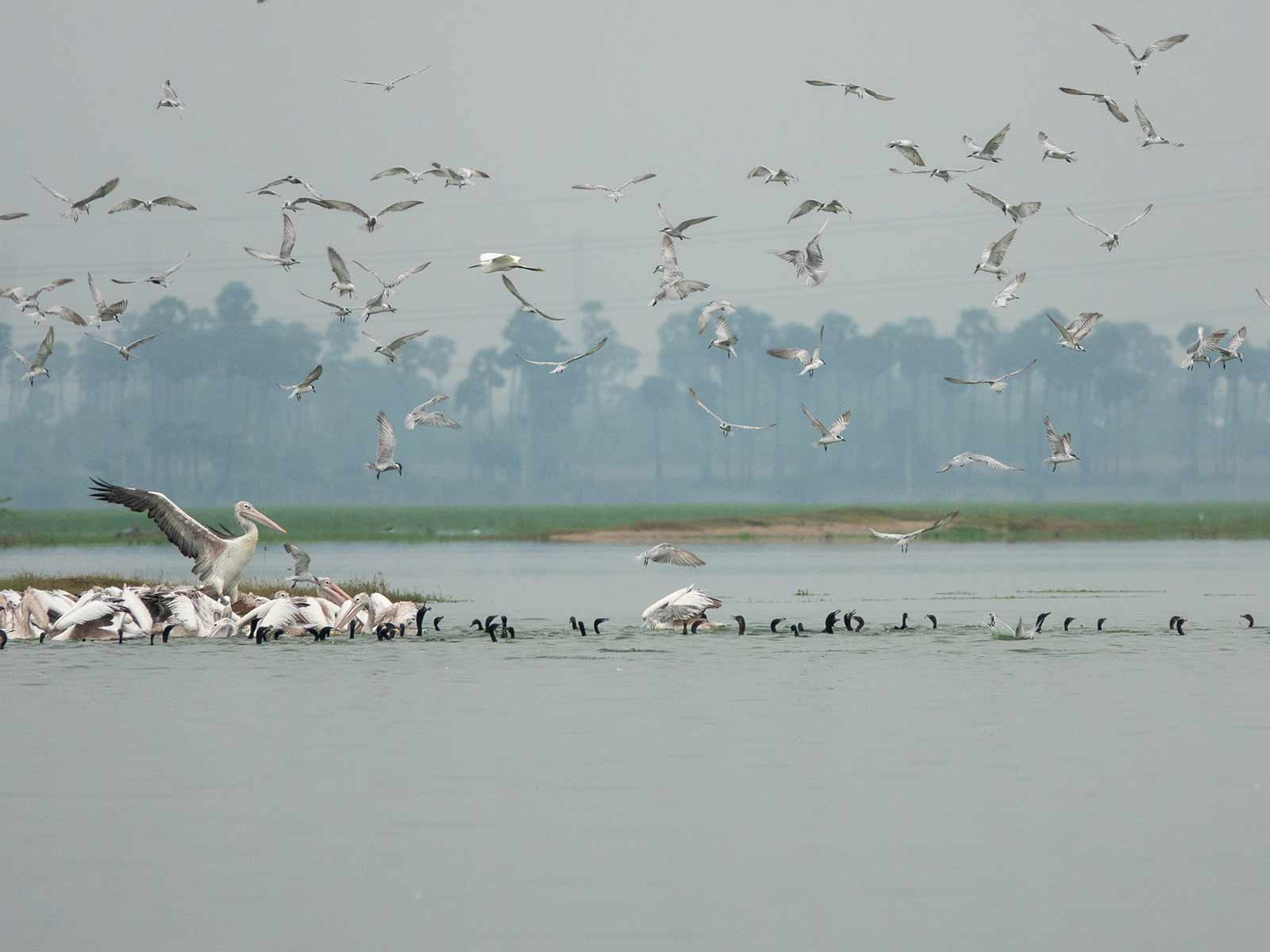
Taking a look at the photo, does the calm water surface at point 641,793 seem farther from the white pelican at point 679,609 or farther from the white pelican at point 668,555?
the white pelican at point 668,555

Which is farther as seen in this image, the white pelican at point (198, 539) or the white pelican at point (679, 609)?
the white pelican at point (679, 609)

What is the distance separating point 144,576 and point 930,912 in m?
39.6

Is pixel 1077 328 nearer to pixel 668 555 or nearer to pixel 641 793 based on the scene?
pixel 668 555

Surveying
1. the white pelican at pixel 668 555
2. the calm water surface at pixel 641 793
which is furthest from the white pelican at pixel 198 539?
the white pelican at pixel 668 555

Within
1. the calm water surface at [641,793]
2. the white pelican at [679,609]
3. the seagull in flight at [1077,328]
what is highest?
the seagull in flight at [1077,328]

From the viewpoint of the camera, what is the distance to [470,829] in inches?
553

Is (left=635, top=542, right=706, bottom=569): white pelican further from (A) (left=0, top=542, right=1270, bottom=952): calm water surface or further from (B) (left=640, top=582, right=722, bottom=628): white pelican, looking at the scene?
(A) (left=0, top=542, right=1270, bottom=952): calm water surface

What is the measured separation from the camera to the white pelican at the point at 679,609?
102ft

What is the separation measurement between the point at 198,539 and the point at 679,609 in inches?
295

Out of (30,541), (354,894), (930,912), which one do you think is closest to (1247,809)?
(930,912)

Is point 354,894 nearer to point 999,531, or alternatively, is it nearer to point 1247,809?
point 1247,809

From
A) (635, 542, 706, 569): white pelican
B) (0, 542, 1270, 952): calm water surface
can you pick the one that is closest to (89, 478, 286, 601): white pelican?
(0, 542, 1270, 952): calm water surface

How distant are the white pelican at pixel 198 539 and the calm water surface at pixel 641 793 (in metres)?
1.40

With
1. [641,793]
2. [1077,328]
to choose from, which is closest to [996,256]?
[1077,328]
